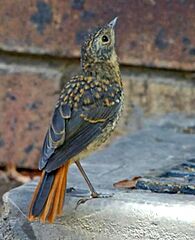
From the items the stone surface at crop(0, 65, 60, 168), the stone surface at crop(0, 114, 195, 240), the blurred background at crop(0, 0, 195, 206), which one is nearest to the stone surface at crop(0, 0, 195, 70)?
the blurred background at crop(0, 0, 195, 206)

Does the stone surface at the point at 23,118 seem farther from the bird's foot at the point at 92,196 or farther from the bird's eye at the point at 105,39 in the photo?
the bird's foot at the point at 92,196

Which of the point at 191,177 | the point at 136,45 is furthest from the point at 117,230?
the point at 136,45

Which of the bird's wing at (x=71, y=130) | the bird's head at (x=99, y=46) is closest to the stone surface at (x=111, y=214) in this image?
the bird's wing at (x=71, y=130)

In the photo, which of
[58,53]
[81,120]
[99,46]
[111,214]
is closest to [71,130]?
[81,120]

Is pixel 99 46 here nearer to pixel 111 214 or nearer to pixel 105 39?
pixel 105 39

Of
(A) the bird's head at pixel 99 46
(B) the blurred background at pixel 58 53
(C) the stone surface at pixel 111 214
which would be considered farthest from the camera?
(B) the blurred background at pixel 58 53

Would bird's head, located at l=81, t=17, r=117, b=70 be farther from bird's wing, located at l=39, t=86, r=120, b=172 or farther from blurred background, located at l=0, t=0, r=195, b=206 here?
blurred background, located at l=0, t=0, r=195, b=206
